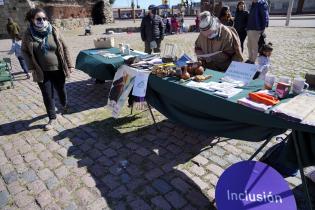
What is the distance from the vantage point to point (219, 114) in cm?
270

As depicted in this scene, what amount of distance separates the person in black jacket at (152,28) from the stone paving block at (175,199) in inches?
235

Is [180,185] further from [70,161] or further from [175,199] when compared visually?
[70,161]

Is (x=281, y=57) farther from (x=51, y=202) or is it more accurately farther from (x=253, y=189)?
(x=51, y=202)

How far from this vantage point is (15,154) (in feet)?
12.5

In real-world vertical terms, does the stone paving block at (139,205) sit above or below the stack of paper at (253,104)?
below

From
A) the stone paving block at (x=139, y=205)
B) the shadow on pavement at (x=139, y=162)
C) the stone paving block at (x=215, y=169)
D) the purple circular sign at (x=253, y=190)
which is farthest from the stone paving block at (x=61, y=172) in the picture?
the purple circular sign at (x=253, y=190)

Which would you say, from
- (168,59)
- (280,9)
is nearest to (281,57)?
(168,59)

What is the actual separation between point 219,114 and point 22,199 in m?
2.43

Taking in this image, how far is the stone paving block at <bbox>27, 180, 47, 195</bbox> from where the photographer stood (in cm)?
303

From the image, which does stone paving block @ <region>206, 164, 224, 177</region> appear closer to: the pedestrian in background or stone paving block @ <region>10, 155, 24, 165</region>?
stone paving block @ <region>10, 155, 24, 165</region>

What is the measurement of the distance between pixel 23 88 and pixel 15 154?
3.61 metres

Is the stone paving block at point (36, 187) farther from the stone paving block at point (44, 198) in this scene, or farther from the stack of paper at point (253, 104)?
the stack of paper at point (253, 104)

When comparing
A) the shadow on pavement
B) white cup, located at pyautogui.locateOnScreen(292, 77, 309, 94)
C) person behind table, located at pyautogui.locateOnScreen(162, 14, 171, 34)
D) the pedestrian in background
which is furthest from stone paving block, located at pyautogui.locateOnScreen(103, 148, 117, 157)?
person behind table, located at pyautogui.locateOnScreen(162, 14, 171, 34)

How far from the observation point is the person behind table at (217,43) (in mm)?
3590
